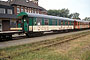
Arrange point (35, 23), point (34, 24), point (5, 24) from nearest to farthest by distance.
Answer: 1. point (34, 24)
2. point (35, 23)
3. point (5, 24)

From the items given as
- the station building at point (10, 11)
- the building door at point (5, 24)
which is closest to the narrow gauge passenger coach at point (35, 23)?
the station building at point (10, 11)

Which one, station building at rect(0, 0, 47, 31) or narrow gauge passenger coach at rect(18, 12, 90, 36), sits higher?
station building at rect(0, 0, 47, 31)

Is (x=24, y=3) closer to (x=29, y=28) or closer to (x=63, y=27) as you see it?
(x=63, y=27)

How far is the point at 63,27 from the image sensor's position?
72.6 feet

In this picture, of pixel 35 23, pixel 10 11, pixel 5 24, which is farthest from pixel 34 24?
pixel 10 11

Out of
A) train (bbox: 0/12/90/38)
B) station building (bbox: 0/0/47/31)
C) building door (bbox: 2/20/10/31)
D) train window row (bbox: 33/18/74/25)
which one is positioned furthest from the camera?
building door (bbox: 2/20/10/31)

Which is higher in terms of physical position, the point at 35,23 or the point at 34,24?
the point at 35,23

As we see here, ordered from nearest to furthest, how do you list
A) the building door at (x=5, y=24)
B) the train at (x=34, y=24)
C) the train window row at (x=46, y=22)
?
the train at (x=34, y=24)
the train window row at (x=46, y=22)
the building door at (x=5, y=24)

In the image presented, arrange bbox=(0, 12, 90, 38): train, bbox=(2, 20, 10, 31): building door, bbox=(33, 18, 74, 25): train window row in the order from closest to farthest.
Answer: bbox=(0, 12, 90, 38): train → bbox=(33, 18, 74, 25): train window row → bbox=(2, 20, 10, 31): building door

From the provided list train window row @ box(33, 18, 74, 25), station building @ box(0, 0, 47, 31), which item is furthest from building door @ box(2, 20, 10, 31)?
train window row @ box(33, 18, 74, 25)

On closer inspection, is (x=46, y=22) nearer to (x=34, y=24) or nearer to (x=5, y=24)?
(x=34, y=24)

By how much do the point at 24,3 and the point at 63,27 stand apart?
2221 centimetres

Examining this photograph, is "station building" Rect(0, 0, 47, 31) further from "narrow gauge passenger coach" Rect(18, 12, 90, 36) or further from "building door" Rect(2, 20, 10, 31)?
"narrow gauge passenger coach" Rect(18, 12, 90, 36)

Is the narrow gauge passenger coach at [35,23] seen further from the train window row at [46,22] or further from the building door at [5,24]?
the building door at [5,24]
